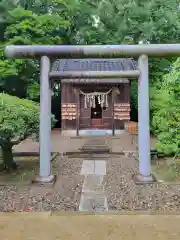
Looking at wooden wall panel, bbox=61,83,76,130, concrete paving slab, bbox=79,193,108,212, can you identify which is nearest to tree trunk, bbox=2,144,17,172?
concrete paving slab, bbox=79,193,108,212

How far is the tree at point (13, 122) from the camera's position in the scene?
631 cm

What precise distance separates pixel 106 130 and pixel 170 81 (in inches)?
414

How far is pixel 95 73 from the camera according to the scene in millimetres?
6750

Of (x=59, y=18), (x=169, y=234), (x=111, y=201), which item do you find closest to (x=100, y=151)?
(x=111, y=201)

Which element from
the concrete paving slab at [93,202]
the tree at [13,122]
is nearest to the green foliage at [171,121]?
the concrete paving slab at [93,202]

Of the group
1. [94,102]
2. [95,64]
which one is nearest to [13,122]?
[94,102]

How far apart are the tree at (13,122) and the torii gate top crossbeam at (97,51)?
1138 millimetres

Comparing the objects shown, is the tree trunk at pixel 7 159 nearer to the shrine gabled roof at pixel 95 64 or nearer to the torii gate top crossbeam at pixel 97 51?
the torii gate top crossbeam at pixel 97 51

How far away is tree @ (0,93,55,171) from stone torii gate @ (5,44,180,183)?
47 centimetres

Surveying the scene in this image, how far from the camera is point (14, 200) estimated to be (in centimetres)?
539

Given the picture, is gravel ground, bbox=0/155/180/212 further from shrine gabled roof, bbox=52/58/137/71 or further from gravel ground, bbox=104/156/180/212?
shrine gabled roof, bbox=52/58/137/71

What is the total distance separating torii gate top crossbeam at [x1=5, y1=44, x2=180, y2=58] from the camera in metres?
6.44

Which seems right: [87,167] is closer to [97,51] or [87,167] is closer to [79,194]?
[79,194]

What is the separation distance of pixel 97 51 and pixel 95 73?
53 cm
